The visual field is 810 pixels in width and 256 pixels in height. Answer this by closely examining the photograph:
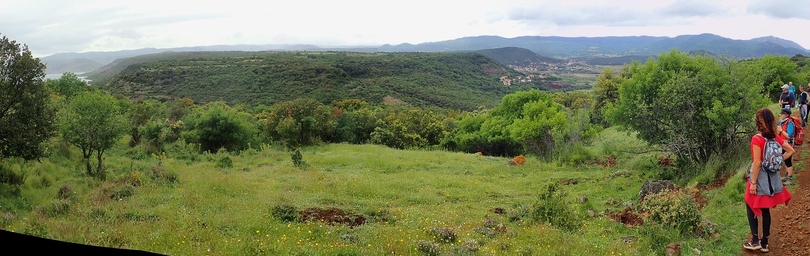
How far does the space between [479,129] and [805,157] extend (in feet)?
95.7

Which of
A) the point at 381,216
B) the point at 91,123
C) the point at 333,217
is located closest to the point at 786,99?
the point at 381,216

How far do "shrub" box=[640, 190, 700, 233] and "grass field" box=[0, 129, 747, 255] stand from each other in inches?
7.3

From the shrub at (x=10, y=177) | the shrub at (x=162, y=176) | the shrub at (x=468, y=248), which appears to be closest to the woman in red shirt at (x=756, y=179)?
the shrub at (x=468, y=248)

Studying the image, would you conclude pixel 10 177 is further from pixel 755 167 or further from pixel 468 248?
pixel 755 167

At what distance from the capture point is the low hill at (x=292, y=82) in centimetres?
8912

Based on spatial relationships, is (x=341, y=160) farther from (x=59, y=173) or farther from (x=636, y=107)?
(x=636, y=107)

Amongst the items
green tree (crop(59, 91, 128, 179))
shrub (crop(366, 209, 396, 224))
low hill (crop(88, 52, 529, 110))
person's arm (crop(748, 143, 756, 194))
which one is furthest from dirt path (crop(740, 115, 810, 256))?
low hill (crop(88, 52, 529, 110))

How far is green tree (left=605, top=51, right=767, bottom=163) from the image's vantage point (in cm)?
1380

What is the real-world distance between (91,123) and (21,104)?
13.6 feet

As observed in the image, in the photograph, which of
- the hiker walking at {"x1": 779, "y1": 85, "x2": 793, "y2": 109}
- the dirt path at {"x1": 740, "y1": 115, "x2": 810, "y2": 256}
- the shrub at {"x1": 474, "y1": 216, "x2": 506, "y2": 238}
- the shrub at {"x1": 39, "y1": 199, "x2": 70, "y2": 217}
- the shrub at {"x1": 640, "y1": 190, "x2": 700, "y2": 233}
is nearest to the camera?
the dirt path at {"x1": 740, "y1": 115, "x2": 810, "y2": 256}

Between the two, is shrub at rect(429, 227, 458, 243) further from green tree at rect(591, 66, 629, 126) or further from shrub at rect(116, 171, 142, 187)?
green tree at rect(591, 66, 629, 126)

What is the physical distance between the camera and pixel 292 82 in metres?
99.2

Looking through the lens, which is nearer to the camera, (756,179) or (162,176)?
(756,179)

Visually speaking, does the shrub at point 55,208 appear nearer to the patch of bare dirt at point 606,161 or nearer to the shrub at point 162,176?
the shrub at point 162,176
